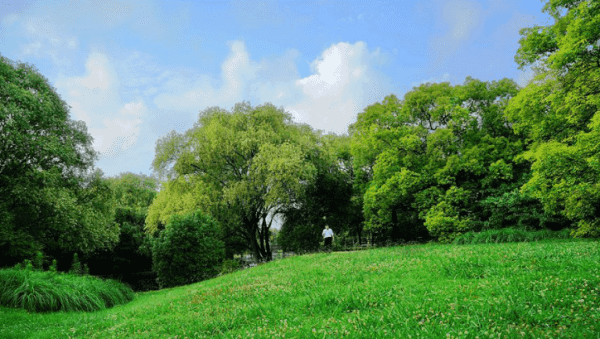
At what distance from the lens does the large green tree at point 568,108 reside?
11.4 meters

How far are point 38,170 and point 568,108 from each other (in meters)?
24.5

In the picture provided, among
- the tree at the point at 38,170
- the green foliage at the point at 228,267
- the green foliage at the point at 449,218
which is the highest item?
the tree at the point at 38,170

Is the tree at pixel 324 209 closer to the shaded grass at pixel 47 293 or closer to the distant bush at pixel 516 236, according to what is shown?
the distant bush at pixel 516 236

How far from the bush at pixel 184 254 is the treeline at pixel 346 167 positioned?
0.25 m

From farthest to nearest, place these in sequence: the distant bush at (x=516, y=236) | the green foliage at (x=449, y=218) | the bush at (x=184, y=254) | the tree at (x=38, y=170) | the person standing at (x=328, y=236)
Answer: the green foliage at (x=449, y=218) → the bush at (x=184, y=254) → the person standing at (x=328, y=236) → the distant bush at (x=516, y=236) → the tree at (x=38, y=170)

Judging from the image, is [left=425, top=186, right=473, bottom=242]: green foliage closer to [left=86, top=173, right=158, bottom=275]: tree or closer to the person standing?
the person standing

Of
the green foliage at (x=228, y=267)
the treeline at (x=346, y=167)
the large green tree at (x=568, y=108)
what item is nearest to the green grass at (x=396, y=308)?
the large green tree at (x=568, y=108)

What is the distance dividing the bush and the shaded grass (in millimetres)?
7648

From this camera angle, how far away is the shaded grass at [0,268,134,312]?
9.48 metres

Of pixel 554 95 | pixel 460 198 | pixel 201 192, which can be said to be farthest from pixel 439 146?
pixel 201 192

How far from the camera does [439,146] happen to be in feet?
76.3

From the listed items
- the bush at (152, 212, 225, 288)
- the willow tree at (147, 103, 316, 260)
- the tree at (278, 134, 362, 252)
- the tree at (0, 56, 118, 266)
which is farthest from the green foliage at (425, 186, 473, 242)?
the tree at (0, 56, 118, 266)

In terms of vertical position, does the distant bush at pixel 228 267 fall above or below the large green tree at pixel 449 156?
below

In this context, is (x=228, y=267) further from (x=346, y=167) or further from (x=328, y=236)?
(x=346, y=167)
